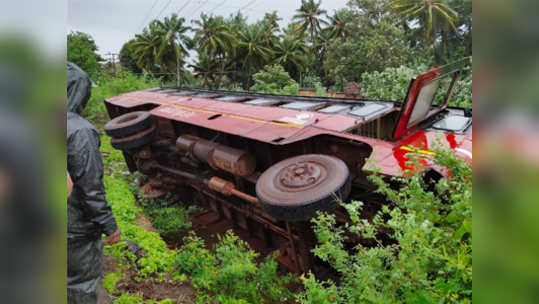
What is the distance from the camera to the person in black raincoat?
7.93ft

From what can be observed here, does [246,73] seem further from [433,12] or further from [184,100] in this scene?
[184,100]

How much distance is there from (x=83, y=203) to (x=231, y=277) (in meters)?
1.99

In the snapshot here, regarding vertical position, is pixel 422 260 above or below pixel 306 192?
above

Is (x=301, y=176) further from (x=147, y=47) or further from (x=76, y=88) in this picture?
(x=147, y=47)

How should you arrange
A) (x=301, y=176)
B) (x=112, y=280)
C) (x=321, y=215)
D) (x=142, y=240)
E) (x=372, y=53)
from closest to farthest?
(x=321, y=215)
(x=112, y=280)
(x=301, y=176)
(x=142, y=240)
(x=372, y=53)

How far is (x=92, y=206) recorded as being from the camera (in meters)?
2.55

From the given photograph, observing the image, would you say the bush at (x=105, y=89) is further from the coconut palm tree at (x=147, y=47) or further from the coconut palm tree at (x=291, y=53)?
the coconut palm tree at (x=291, y=53)

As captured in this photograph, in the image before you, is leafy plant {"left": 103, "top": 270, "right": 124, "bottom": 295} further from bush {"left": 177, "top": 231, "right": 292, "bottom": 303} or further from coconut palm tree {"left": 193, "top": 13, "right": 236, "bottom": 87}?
coconut palm tree {"left": 193, "top": 13, "right": 236, "bottom": 87}

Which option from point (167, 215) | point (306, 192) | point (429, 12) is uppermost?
point (429, 12)

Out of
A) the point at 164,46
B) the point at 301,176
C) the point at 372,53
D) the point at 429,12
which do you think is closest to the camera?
the point at 301,176

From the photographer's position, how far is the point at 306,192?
3.82 m

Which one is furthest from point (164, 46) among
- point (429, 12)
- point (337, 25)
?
point (429, 12)

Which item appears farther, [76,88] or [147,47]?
[147,47]
